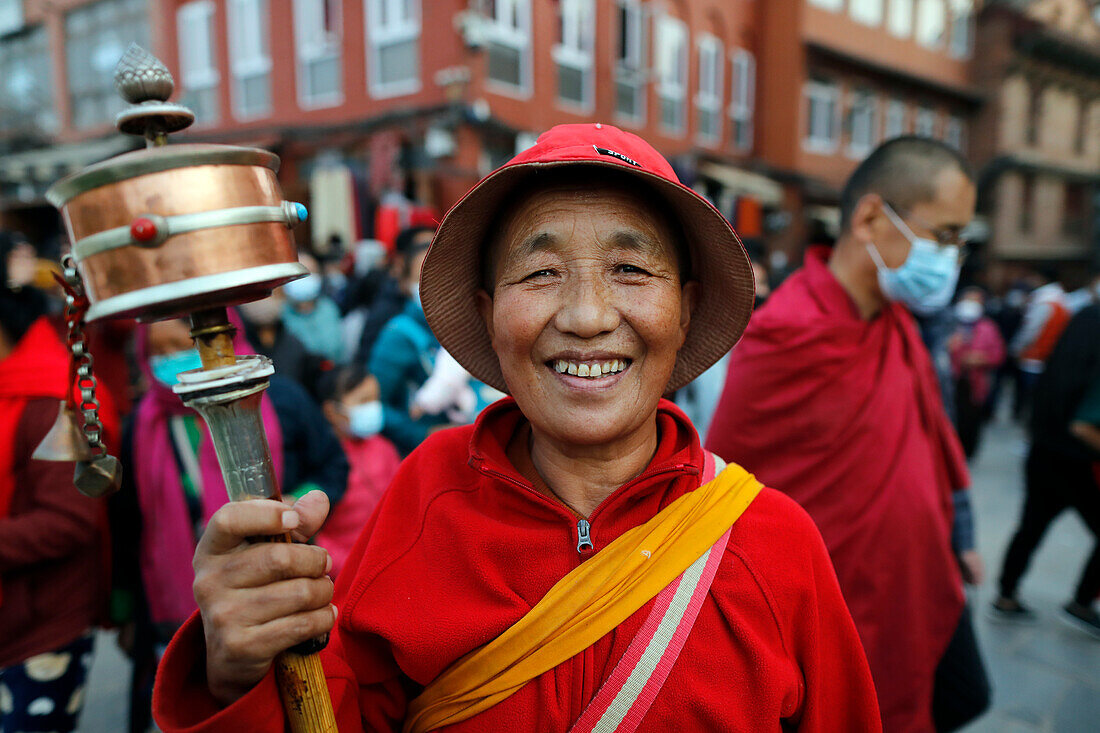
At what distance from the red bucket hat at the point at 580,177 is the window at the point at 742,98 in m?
17.1

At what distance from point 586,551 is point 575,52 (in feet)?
42.1

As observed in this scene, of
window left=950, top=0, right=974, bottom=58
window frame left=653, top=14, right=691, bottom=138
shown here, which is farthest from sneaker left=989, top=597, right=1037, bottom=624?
window left=950, top=0, right=974, bottom=58

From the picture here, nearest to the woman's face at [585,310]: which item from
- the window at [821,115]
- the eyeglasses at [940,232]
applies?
the eyeglasses at [940,232]

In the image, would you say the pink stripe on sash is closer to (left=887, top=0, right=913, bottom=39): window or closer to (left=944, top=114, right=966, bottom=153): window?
(left=887, top=0, right=913, bottom=39): window

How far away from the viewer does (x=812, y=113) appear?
1823cm

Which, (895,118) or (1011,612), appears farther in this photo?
(895,118)

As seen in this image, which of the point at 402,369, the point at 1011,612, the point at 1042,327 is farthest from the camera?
the point at 1042,327

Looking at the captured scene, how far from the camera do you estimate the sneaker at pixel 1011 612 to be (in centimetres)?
433

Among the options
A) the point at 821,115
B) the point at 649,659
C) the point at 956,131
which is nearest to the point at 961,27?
the point at 956,131

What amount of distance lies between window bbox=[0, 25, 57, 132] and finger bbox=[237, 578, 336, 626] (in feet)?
62.7

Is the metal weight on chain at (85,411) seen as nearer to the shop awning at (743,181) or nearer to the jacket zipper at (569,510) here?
the jacket zipper at (569,510)

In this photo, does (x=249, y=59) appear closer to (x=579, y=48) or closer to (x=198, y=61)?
(x=198, y=61)

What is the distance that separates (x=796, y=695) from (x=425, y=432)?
102 inches

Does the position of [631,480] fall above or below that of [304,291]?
below
